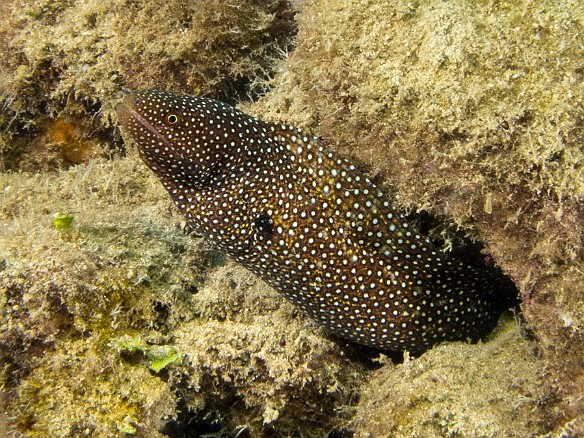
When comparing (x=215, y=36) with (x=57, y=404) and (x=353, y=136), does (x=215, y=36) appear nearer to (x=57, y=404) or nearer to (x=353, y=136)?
(x=353, y=136)

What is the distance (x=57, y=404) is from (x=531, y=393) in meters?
3.44

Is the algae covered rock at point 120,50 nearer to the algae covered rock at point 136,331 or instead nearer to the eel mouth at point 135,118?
the algae covered rock at point 136,331

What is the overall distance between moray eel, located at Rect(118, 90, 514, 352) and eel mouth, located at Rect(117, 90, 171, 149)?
25 millimetres

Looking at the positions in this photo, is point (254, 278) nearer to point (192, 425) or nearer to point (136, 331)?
point (136, 331)

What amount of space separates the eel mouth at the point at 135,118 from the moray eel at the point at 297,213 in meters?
0.02

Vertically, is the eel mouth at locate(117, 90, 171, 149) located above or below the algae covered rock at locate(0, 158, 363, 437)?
above

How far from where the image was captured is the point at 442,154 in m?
2.88

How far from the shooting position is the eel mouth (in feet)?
10.6

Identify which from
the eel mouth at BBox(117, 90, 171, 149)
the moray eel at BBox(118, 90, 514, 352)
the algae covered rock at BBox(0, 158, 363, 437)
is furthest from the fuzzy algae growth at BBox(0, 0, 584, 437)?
the eel mouth at BBox(117, 90, 171, 149)

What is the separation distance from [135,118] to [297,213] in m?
1.50

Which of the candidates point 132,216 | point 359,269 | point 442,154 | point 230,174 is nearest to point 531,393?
point 359,269

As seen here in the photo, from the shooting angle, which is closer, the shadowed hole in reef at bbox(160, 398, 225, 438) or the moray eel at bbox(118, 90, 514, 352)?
Answer: the moray eel at bbox(118, 90, 514, 352)

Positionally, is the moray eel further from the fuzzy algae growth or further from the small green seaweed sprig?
the small green seaweed sprig

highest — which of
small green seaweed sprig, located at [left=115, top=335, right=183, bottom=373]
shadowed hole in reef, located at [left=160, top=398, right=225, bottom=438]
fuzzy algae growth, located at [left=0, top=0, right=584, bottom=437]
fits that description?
fuzzy algae growth, located at [left=0, top=0, right=584, bottom=437]
